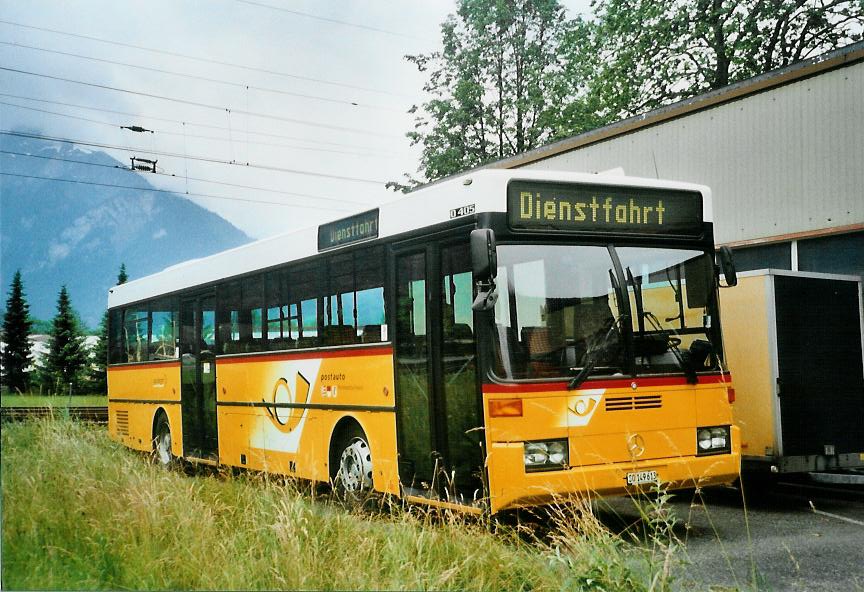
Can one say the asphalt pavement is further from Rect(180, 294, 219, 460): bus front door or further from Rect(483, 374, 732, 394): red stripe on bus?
Rect(180, 294, 219, 460): bus front door

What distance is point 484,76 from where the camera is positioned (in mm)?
15523

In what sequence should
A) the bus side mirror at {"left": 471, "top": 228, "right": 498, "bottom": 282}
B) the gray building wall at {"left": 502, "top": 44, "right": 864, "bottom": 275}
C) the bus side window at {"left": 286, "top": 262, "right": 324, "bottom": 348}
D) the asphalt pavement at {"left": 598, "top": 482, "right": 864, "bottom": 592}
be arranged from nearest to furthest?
the asphalt pavement at {"left": 598, "top": 482, "right": 864, "bottom": 592} < the bus side mirror at {"left": 471, "top": 228, "right": 498, "bottom": 282} < the bus side window at {"left": 286, "top": 262, "right": 324, "bottom": 348} < the gray building wall at {"left": 502, "top": 44, "right": 864, "bottom": 275}

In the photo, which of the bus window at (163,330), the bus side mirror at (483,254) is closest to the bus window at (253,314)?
the bus window at (163,330)

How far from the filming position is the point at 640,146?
18250 millimetres

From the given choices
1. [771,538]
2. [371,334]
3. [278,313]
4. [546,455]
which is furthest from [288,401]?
[771,538]

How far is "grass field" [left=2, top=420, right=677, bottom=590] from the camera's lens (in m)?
6.28

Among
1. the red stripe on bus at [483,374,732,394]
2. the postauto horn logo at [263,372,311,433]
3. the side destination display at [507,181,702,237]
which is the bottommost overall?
the postauto horn logo at [263,372,311,433]

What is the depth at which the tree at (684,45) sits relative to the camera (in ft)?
76.7

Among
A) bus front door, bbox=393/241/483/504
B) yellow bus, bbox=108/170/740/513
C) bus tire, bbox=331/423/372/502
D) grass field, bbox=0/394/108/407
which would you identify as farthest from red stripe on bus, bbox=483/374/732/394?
grass field, bbox=0/394/108/407

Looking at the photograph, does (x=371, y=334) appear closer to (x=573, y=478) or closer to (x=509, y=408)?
(x=509, y=408)

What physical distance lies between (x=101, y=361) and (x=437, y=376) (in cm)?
1152

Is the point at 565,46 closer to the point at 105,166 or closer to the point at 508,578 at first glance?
the point at 105,166

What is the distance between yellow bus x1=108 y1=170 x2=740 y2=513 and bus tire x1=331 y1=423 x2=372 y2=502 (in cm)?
2

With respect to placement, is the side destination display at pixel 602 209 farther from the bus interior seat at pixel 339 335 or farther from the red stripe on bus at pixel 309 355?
the bus interior seat at pixel 339 335
